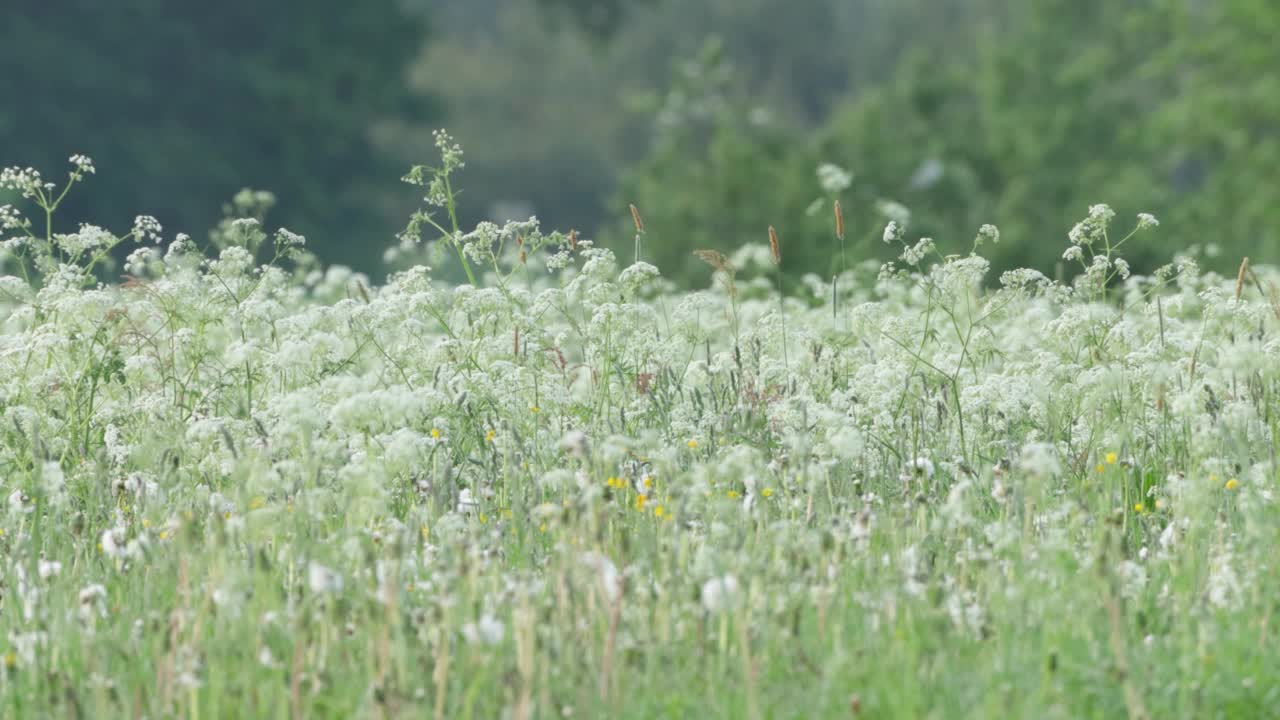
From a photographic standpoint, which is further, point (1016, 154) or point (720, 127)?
point (1016, 154)

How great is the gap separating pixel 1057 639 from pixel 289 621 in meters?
2.03

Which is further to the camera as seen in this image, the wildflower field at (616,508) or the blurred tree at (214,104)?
the blurred tree at (214,104)

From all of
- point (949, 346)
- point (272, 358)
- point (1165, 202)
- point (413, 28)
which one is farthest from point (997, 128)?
point (272, 358)

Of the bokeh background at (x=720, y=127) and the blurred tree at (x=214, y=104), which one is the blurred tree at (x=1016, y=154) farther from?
the blurred tree at (x=214, y=104)

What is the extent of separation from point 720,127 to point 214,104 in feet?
57.9

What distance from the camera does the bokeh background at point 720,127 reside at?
31266mm

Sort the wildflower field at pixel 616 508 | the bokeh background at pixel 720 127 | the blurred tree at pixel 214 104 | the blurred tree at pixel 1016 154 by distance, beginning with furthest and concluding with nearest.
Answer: the blurred tree at pixel 214 104
the bokeh background at pixel 720 127
the blurred tree at pixel 1016 154
the wildflower field at pixel 616 508

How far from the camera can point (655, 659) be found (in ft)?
13.1

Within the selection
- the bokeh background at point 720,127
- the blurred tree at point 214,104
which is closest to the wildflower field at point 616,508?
the bokeh background at point 720,127

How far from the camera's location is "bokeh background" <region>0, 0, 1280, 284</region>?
31266 mm

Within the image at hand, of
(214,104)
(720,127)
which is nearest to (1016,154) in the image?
(720,127)

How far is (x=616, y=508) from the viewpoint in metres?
5.21

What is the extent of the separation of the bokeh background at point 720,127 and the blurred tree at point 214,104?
0.20 feet

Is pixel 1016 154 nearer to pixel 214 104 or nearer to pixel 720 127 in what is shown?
pixel 720 127
